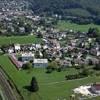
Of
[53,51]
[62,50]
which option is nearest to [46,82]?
[53,51]

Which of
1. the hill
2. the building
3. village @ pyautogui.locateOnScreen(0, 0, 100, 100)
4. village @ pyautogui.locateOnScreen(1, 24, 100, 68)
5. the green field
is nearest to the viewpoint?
village @ pyautogui.locateOnScreen(0, 0, 100, 100)

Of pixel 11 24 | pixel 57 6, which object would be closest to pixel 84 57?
pixel 11 24

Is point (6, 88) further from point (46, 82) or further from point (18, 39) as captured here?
point (18, 39)

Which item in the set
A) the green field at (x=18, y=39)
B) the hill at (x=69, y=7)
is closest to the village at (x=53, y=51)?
the green field at (x=18, y=39)

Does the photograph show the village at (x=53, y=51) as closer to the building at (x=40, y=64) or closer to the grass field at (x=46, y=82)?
the building at (x=40, y=64)

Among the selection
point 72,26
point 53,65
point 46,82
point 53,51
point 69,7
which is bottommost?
point 72,26

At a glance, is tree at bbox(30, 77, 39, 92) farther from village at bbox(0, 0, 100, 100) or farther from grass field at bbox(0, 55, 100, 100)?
village at bbox(0, 0, 100, 100)

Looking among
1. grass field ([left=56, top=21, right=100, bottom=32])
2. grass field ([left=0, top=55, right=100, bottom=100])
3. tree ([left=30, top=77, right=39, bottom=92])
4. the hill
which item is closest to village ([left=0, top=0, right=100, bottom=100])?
grass field ([left=0, top=55, right=100, bottom=100])

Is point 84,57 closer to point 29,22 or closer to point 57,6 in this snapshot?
point 29,22
